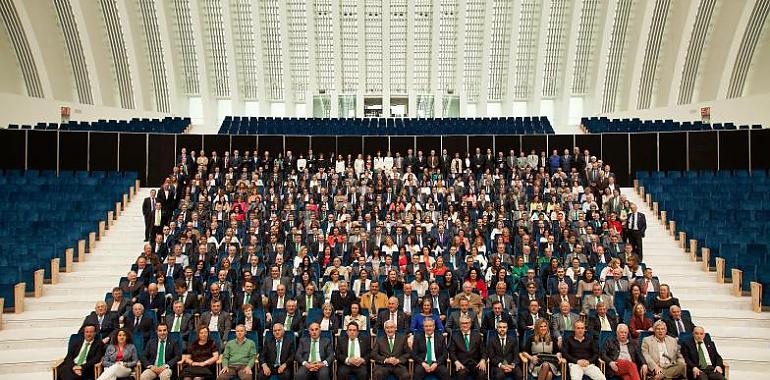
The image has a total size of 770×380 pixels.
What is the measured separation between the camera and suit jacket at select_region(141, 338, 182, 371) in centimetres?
997

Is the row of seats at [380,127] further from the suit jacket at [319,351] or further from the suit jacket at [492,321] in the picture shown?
the suit jacket at [319,351]

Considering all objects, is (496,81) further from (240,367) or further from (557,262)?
(240,367)

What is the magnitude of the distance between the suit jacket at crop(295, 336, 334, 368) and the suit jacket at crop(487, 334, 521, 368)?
6.93 feet

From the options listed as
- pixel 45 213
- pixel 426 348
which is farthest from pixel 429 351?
pixel 45 213

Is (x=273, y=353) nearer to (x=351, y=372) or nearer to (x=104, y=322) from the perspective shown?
(x=351, y=372)

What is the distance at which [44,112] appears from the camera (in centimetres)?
2730

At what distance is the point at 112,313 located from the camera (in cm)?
1102

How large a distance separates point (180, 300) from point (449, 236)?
5888 mm

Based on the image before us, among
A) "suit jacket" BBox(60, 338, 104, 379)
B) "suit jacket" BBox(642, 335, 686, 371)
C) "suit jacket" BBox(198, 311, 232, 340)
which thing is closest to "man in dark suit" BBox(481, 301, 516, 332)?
"suit jacket" BBox(642, 335, 686, 371)

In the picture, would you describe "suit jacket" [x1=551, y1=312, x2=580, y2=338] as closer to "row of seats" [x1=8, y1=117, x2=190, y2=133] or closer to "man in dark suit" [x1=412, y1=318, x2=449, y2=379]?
"man in dark suit" [x1=412, y1=318, x2=449, y2=379]

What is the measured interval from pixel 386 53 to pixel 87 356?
23.3 meters

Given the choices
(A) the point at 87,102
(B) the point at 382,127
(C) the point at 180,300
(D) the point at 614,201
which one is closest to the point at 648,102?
(B) the point at 382,127

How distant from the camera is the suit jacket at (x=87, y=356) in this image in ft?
32.3

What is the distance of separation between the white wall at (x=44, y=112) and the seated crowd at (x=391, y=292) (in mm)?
10234
